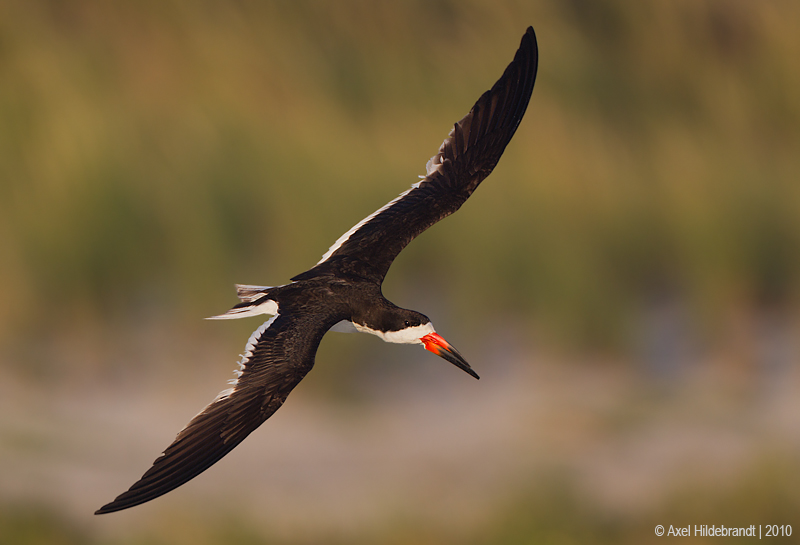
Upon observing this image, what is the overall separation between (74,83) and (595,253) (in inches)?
218

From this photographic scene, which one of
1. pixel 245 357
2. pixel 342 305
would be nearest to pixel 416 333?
pixel 342 305

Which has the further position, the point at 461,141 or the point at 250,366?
the point at 461,141

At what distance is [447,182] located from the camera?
6.11m

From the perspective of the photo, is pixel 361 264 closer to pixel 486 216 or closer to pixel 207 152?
pixel 486 216

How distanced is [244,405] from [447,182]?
2.11m

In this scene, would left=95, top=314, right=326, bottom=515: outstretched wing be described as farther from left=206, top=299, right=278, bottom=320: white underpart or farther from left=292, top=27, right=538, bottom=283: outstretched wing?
left=292, top=27, right=538, bottom=283: outstretched wing

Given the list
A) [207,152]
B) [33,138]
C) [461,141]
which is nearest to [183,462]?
[461,141]

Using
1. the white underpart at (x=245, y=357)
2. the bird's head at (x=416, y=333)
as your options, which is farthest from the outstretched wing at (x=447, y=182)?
the white underpart at (x=245, y=357)

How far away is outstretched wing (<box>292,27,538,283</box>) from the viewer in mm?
5766

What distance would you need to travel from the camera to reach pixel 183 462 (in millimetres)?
4535

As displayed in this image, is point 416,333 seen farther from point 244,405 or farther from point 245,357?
point 244,405

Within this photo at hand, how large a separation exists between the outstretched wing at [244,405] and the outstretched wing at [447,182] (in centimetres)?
75

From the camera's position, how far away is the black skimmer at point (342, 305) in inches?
182

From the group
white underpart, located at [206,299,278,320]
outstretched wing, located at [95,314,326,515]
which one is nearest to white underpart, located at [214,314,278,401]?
outstretched wing, located at [95,314,326,515]
